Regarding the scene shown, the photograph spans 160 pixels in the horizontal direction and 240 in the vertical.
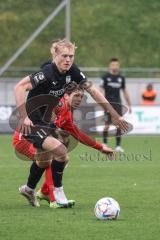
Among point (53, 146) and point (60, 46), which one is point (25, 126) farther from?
point (60, 46)

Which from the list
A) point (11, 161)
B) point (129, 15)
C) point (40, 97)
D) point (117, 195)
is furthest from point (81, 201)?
point (129, 15)

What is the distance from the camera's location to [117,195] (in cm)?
1071

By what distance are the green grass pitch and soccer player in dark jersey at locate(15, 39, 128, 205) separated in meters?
0.52

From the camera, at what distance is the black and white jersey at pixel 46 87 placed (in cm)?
938

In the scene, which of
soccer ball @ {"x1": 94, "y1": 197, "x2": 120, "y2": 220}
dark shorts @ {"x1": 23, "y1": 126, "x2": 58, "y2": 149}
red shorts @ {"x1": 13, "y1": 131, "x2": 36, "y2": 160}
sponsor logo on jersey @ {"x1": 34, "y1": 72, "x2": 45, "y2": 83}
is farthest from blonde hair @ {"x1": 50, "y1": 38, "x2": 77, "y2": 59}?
soccer ball @ {"x1": 94, "y1": 197, "x2": 120, "y2": 220}

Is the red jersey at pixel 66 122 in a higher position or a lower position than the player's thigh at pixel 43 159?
higher

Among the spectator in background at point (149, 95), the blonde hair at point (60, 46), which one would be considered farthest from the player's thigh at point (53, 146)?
the spectator in background at point (149, 95)

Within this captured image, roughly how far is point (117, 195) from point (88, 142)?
1.26m

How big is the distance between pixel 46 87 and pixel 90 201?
5.42 feet

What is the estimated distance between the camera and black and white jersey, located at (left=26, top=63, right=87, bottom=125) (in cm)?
938

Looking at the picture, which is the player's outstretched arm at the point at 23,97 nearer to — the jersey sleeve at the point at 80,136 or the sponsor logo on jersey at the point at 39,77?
the sponsor logo on jersey at the point at 39,77

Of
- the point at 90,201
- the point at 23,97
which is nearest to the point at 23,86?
the point at 23,97

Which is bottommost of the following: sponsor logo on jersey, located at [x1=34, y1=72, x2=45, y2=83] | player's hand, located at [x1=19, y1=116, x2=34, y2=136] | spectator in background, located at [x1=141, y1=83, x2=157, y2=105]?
spectator in background, located at [x1=141, y1=83, x2=157, y2=105]

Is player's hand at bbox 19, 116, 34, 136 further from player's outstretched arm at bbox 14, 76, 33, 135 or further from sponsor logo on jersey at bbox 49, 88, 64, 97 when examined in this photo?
sponsor logo on jersey at bbox 49, 88, 64, 97
